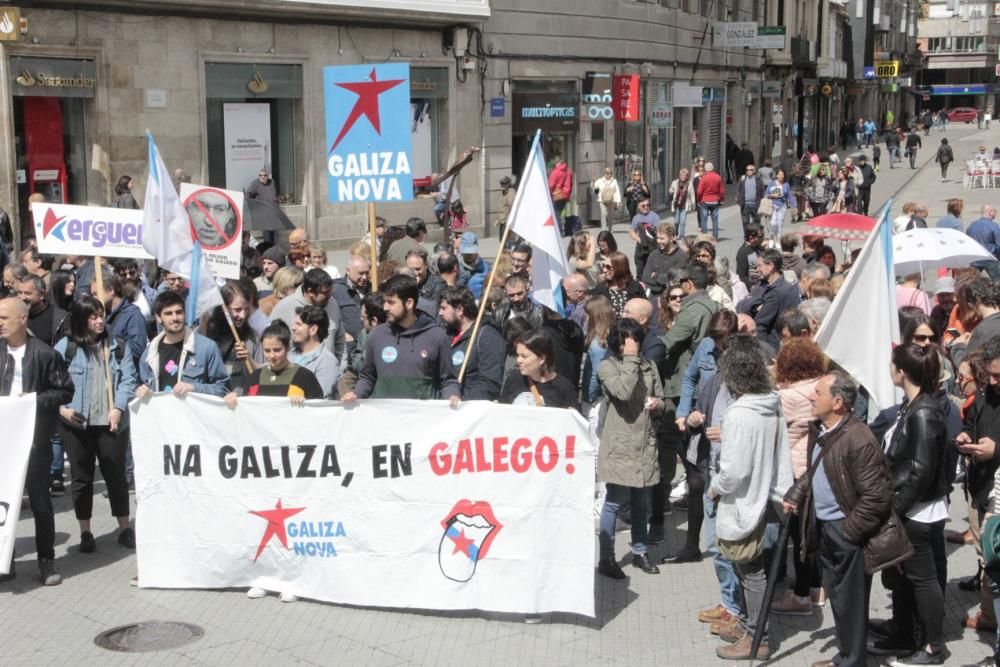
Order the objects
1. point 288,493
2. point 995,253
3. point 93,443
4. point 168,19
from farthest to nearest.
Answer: point 168,19
point 995,253
point 93,443
point 288,493

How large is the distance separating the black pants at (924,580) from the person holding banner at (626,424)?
1.58 meters

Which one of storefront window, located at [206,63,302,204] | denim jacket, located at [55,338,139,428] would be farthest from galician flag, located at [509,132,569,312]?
storefront window, located at [206,63,302,204]

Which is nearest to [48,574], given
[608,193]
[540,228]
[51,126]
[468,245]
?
[540,228]

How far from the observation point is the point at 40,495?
25.3 feet

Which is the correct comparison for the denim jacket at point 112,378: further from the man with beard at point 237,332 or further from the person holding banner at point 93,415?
the man with beard at point 237,332

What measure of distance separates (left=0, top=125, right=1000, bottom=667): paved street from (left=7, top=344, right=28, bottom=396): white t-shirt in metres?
1.17

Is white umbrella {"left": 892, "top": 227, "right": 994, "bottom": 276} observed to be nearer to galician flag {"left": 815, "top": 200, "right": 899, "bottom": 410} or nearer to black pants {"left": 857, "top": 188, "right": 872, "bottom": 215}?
galician flag {"left": 815, "top": 200, "right": 899, "bottom": 410}

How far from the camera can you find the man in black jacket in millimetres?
7730

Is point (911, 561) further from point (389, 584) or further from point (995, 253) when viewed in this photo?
point (995, 253)

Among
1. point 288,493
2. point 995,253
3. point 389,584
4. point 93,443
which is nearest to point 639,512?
point 389,584

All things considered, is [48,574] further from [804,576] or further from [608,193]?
[608,193]

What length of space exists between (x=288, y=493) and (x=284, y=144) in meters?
15.7

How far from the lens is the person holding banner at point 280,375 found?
7.68m

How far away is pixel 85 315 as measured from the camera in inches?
325
